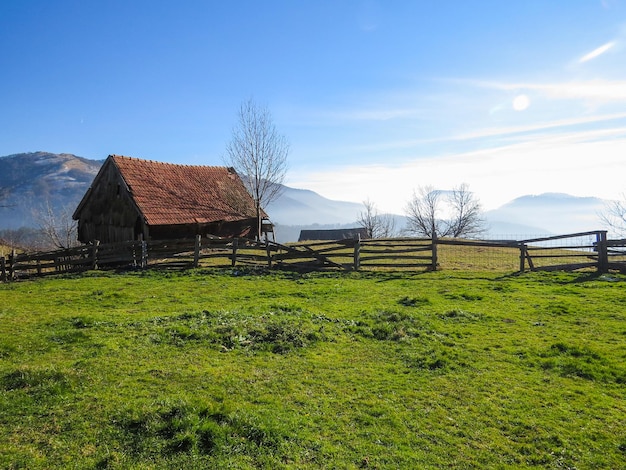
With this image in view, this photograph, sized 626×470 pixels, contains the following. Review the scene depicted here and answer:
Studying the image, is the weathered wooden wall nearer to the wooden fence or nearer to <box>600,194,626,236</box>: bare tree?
the wooden fence

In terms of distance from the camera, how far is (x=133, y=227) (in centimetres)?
2595

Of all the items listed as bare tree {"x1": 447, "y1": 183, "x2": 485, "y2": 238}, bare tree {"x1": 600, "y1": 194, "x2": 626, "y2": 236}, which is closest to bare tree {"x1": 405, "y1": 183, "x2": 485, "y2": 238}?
bare tree {"x1": 447, "y1": 183, "x2": 485, "y2": 238}

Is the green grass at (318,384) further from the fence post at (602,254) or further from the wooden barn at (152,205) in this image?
the wooden barn at (152,205)

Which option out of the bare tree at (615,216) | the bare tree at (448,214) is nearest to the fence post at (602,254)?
the bare tree at (615,216)

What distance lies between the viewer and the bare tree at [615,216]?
1316 inches

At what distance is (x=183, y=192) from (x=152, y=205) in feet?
12.6

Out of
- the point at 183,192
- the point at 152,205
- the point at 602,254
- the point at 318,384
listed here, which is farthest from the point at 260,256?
the point at 602,254

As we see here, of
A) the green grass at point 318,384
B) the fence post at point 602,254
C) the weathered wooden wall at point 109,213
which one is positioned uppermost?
the weathered wooden wall at point 109,213

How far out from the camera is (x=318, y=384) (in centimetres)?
692

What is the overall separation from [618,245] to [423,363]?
1341cm

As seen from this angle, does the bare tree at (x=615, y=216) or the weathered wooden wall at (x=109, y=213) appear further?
the bare tree at (x=615, y=216)

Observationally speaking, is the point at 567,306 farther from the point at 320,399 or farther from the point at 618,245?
the point at 320,399

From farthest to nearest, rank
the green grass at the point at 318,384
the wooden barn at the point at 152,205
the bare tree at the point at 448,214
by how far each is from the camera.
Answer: the bare tree at the point at 448,214
the wooden barn at the point at 152,205
the green grass at the point at 318,384

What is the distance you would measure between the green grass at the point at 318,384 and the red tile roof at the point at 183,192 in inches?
547
